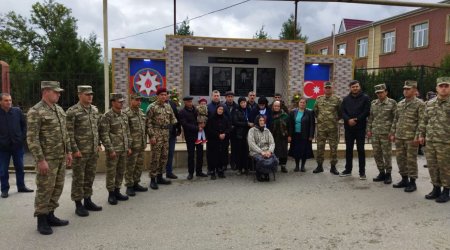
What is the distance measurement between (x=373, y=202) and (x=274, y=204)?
1579mm

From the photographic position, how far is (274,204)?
224 inches

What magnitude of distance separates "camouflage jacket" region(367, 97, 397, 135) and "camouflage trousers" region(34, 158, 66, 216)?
18.2 feet

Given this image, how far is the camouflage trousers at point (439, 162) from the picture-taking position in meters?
5.73

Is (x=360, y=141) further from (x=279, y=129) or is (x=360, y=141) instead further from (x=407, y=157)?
(x=279, y=129)

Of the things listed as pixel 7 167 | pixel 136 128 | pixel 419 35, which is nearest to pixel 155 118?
pixel 136 128

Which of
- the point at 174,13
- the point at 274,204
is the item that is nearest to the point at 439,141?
the point at 274,204

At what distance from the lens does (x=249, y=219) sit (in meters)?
4.98

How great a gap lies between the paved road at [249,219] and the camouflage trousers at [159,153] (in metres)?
0.46

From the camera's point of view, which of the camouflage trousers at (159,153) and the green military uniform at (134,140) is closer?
the green military uniform at (134,140)

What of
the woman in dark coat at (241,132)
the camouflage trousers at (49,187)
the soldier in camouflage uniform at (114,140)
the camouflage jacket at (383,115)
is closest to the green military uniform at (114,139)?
the soldier in camouflage uniform at (114,140)

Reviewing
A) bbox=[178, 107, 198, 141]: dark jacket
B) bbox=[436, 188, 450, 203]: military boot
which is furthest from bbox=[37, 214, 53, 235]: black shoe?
bbox=[436, 188, 450, 203]: military boot

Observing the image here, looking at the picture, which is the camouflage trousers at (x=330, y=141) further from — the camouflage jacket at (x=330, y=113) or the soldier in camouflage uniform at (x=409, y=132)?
the soldier in camouflage uniform at (x=409, y=132)

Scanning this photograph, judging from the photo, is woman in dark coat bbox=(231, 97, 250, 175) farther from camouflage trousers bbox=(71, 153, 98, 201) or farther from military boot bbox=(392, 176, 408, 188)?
camouflage trousers bbox=(71, 153, 98, 201)

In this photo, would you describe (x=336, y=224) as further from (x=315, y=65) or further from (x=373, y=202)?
(x=315, y=65)
